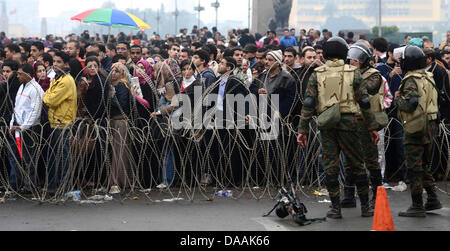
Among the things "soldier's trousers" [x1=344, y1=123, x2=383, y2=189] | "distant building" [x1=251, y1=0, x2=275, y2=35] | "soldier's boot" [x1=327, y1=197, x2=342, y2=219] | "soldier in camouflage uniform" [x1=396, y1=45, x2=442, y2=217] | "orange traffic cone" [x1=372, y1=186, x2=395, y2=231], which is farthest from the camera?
"distant building" [x1=251, y1=0, x2=275, y2=35]

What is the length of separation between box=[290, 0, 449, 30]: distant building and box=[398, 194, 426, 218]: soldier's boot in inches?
3843

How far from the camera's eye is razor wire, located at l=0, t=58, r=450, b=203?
9711 millimetres

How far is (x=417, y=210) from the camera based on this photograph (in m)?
8.38

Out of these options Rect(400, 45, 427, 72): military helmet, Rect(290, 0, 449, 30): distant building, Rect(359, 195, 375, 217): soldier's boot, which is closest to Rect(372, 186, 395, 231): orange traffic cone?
Rect(359, 195, 375, 217): soldier's boot

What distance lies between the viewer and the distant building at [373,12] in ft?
347

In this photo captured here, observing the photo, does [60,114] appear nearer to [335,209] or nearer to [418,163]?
[335,209]

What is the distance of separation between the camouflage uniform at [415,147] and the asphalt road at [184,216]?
0.45m

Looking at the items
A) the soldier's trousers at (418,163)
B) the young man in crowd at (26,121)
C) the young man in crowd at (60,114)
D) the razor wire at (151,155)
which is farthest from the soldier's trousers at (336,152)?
the young man in crowd at (26,121)

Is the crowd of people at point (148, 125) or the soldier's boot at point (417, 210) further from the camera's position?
the crowd of people at point (148, 125)

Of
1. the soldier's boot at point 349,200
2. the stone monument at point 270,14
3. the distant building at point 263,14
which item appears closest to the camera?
the soldier's boot at point 349,200

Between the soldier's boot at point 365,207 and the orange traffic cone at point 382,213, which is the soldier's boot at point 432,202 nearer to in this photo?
the soldier's boot at point 365,207

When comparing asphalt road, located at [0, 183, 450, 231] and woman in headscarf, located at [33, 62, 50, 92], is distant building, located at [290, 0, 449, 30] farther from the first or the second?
asphalt road, located at [0, 183, 450, 231]

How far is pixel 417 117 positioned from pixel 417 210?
1.07 m

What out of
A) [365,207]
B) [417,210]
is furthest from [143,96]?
[417,210]
